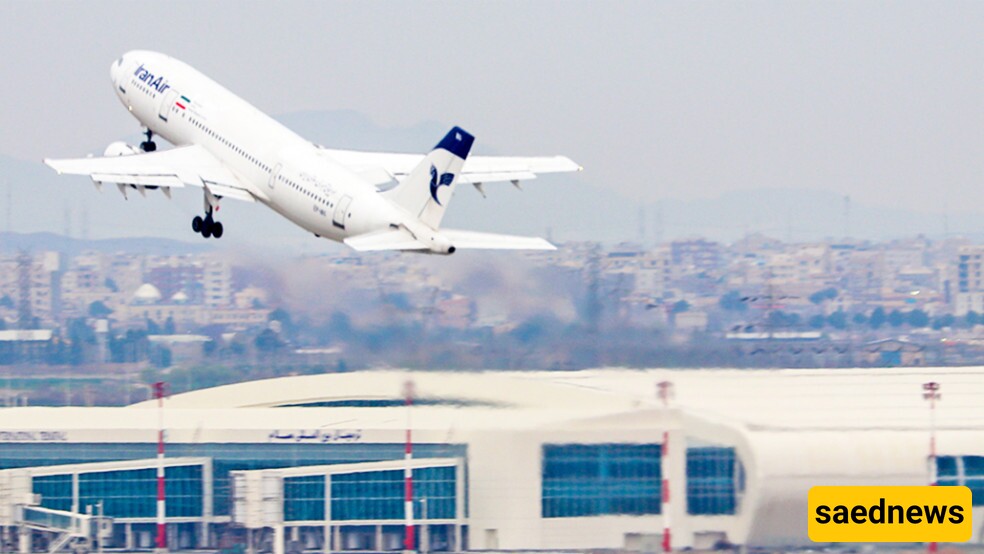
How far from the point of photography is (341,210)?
5672 centimetres

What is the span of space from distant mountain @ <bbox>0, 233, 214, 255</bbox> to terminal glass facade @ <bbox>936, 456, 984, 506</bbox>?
65.5 metres

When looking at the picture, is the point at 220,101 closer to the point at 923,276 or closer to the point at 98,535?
the point at 98,535

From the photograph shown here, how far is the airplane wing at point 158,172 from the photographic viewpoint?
6178cm

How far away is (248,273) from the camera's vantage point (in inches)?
2675

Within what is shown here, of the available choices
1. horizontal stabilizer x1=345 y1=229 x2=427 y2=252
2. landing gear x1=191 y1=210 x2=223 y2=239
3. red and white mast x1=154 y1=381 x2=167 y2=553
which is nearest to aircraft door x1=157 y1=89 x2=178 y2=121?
landing gear x1=191 y1=210 x2=223 y2=239

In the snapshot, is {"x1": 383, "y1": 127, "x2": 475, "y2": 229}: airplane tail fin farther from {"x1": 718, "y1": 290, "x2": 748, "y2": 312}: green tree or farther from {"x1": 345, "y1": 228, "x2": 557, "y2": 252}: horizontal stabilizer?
{"x1": 718, "y1": 290, "x2": 748, "y2": 312}: green tree

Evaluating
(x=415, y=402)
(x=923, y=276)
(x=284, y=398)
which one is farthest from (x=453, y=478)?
(x=923, y=276)

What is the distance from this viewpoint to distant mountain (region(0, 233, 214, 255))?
12300 centimetres

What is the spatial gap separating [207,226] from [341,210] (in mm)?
8514

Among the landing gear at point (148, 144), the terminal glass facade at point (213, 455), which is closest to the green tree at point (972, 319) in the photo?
the terminal glass facade at point (213, 455)

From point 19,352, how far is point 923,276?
2550 inches

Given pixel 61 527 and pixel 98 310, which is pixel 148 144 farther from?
pixel 98 310

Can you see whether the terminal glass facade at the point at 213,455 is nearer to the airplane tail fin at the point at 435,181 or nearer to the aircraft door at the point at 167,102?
the aircraft door at the point at 167,102

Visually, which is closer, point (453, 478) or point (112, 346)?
point (453, 478)
